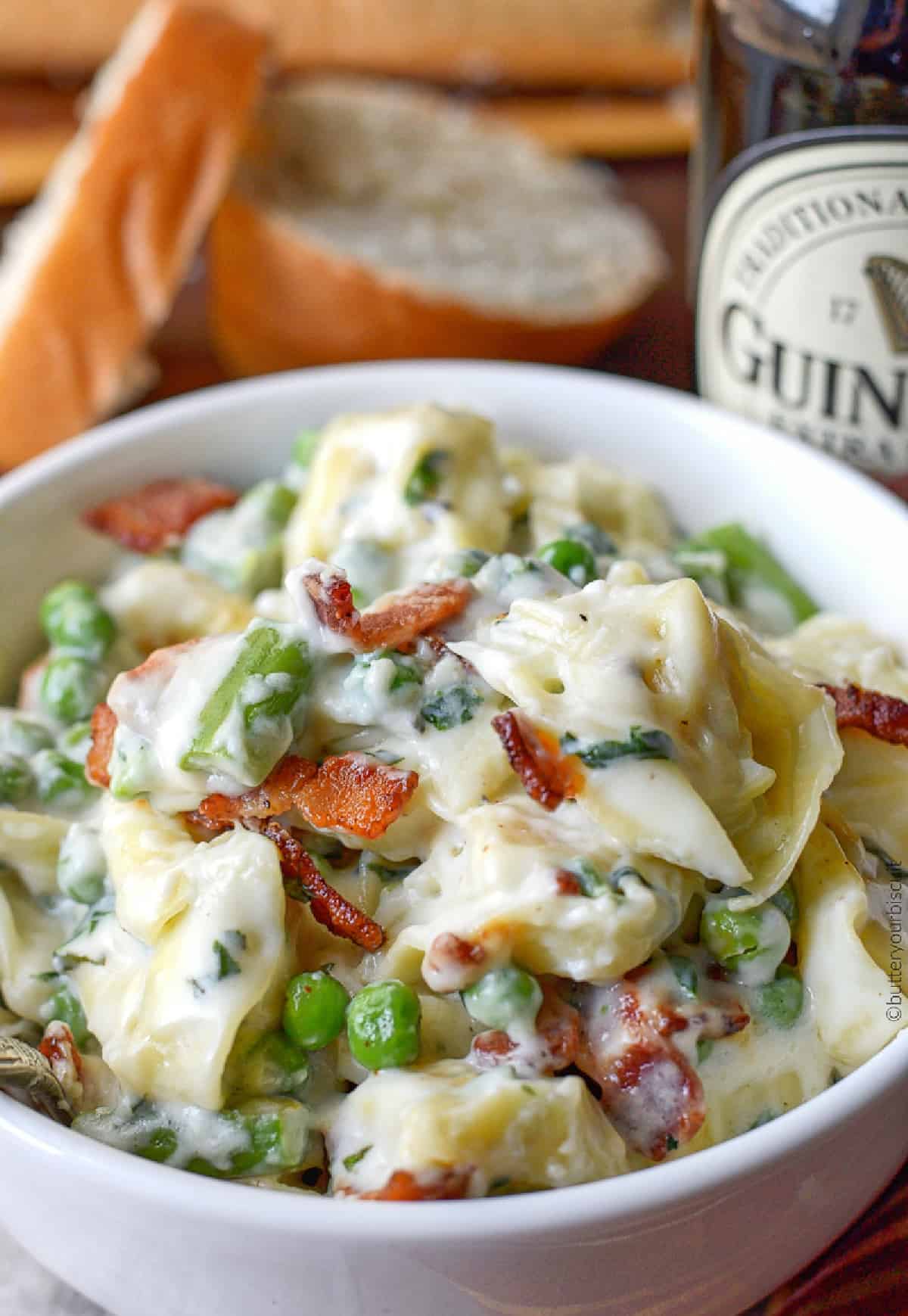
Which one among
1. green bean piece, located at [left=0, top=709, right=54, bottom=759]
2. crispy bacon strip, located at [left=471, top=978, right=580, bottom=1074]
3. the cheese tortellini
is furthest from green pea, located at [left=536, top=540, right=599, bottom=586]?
green bean piece, located at [left=0, top=709, right=54, bottom=759]

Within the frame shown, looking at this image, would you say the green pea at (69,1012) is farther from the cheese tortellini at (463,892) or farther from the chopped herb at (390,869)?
the chopped herb at (390,869)

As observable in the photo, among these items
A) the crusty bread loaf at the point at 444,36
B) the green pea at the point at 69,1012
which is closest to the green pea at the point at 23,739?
the green pea at the point at 69,1012

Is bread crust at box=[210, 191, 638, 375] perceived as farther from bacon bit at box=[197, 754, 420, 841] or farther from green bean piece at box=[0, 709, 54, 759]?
bacon bit at box=[197, 754, 420, 841]

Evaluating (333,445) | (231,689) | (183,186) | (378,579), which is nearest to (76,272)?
(183,186)

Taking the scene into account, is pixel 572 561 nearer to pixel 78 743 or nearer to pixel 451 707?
pixel 451 707

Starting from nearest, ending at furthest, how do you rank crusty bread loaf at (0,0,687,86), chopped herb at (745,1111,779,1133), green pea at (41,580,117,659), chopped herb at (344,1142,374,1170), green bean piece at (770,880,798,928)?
1. chopped herb at (344,1142,374,1170)
2. chopped herb at (745,1111,779,1133)
3. green bean piece at (770,880,798,928)
4. green pea at (41,580,117,659)
5. crusty bread loaf at (0,0,687,86)
